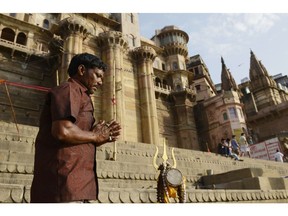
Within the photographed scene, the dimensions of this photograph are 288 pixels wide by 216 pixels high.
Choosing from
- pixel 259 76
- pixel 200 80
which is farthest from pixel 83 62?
pixel 259 76

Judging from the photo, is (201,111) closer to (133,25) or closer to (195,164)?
(133,25)

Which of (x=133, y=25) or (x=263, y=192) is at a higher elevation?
(x=133, y=25)

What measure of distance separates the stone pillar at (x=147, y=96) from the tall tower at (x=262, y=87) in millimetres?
26765

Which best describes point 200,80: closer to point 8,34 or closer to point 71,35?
point 71,35

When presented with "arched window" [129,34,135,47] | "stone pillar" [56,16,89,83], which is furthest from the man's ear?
"arched window" [129,34,135,47]

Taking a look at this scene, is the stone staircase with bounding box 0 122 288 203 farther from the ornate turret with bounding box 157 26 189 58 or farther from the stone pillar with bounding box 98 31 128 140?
the ornate turret with bounding box 157 26 189 58

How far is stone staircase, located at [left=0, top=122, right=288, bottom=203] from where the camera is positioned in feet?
14.9

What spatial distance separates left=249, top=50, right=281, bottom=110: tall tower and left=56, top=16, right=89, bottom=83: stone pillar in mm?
34937

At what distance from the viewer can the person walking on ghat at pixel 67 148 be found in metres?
1.71

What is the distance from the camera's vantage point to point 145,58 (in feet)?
Answer: 89.5

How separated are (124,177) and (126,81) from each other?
18.1 meters

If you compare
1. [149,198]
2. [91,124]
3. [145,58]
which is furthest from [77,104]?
[145,58]

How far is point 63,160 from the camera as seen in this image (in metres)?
1.74

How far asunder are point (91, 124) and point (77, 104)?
0.90 ft
